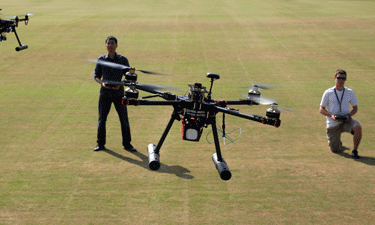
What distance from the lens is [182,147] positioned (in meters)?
9.21

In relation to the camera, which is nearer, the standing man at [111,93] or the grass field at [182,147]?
the grass field at [182,147]

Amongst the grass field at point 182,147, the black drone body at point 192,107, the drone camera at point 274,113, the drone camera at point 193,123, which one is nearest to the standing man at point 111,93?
the grass field at point 182,147

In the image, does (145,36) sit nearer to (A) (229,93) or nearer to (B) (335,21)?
(A) (229,93)

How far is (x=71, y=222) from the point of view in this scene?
6.21 meters

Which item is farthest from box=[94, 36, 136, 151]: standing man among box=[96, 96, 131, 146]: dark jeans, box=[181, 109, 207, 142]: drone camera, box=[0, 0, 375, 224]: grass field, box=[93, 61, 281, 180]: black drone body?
box=[181, 109, 207, 142]: drone camera

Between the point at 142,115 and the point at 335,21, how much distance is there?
63.3 feet

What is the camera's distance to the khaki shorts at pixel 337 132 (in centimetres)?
877

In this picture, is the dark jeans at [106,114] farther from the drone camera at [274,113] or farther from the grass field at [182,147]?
the drone camera at [274,113]

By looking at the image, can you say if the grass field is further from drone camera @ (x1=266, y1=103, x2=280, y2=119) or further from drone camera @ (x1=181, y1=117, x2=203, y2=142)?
drone camera @ (x1=266, y1=103, x2=280, y2=119)

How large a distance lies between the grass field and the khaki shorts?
244 mm

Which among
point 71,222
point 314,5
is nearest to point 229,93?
point 71,222

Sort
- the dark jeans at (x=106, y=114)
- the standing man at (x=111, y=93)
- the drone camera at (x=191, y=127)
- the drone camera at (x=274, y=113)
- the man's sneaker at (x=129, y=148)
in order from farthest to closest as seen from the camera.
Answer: the man's sneaker at (x=129, y=148) < the dark jeans at (x=106, y=114) < the standing man at (x=111, y=93) < the drone camera at (x=191, y=127) < the drone camera at (x=274, y=113)

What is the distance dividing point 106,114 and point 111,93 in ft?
1.63

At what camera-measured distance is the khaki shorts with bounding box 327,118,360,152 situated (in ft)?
28.8
